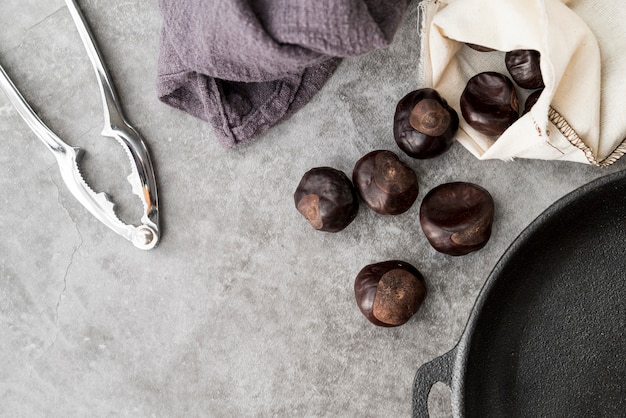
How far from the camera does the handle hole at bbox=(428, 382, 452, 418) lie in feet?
3.91

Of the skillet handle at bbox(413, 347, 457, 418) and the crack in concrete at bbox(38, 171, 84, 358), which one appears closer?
the skillet handle at bbox(413, 347, 457, 418)

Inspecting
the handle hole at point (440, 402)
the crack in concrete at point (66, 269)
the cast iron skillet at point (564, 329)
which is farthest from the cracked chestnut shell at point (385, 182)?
the crack in concrete at point (66, 269)

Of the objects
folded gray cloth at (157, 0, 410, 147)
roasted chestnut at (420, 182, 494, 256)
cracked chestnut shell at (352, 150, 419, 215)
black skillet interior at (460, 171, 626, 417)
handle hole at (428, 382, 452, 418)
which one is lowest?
handle hole at (428, 382, 452, 418)

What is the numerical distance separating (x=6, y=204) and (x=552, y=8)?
3.70 feet

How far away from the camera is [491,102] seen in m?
1.09

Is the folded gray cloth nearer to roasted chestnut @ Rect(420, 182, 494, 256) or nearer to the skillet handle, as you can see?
roasted chestnut @ Rect(420, 182, 494, 256)

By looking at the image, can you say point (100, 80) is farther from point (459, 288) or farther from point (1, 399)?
point (459, 288)

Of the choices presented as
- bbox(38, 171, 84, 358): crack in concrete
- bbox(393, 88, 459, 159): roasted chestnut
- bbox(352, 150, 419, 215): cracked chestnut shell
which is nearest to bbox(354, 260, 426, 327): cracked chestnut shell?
bbox(352, 150, 419, 215): cracked chestnut shell

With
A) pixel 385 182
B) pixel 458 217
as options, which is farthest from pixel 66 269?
pixel 458 217

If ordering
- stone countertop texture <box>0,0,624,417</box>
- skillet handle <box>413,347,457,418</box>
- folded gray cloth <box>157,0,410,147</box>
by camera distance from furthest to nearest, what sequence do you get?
stone countertop texture <box>0,0,624,417</box>
skillet handle <box>413,347,457,418</box>
folded gray cloth <box>157,0,410,147</box>

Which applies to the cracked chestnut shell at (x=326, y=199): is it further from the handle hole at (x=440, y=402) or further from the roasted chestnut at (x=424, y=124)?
the handle hole at (x=440, y=402)

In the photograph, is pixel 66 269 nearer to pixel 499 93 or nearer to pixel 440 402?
pixel 440 402

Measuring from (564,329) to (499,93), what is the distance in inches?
18.1

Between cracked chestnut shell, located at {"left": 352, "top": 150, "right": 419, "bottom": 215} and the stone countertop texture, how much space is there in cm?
7
